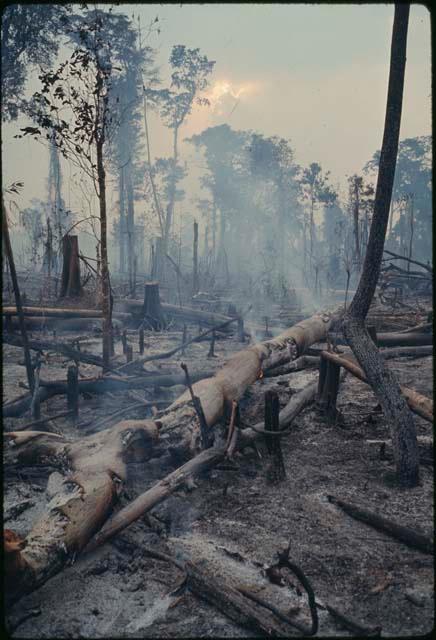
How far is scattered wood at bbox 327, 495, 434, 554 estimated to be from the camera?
3596mm

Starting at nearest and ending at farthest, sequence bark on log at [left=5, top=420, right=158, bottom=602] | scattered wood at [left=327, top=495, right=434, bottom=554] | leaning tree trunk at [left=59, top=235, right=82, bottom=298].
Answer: bark on log at [left=5, top=420, right=158, bottom=602] → scattered wood at [left=327, top=495, right=434, bottom=554] → leaning tree trunk at [left=59, top=235, right=82, bottom=298]

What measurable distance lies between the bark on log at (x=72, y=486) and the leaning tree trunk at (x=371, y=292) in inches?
102

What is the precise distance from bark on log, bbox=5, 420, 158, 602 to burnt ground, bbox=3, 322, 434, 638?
0.20 m

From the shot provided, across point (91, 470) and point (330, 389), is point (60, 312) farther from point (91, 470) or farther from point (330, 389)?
point (91, 470)

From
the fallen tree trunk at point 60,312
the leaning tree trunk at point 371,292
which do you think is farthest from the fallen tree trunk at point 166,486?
the fallen tree trunk at point 60,312

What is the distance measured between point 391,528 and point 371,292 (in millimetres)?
2428

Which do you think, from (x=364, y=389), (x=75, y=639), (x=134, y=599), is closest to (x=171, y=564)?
(x=134, y=599)

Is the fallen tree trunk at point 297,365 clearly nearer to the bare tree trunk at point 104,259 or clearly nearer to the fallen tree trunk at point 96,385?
the fallen tree trunk at point 96,385

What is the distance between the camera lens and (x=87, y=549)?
11.6 feet

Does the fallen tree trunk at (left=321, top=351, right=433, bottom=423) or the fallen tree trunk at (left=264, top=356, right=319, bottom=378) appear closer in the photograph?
the fallen tree trunk at (left=321, top=351, right=433, bottom=423)

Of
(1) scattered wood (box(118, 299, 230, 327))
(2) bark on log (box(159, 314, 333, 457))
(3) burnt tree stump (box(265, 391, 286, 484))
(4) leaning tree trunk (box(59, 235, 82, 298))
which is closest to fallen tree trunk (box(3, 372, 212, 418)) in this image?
(2) bark on log (box(159, 314, 333, 457))

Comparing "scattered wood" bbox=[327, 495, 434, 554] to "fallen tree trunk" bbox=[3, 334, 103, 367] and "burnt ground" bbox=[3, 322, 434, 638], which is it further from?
"fallen tree trunk" bbox=[3, 334, 103, 367]

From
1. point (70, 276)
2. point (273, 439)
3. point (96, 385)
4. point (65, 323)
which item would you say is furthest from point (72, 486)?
point (70, 276)

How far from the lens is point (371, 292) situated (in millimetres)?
4957
